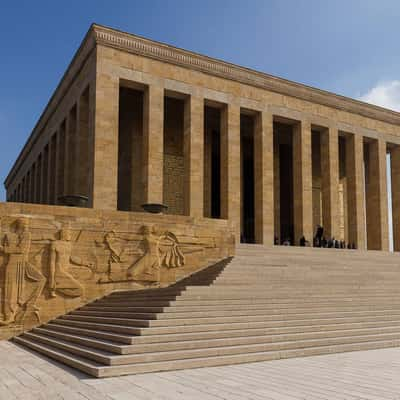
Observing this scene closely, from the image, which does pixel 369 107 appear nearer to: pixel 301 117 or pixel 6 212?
pixel 301 117

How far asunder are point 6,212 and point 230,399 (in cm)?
840

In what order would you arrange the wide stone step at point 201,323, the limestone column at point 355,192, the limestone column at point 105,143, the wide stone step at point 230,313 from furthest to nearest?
1. the limestone column at point 355,192
2. the limestone column at point 105,143
3. the wide stone step at point 230,313
4. the wide stone step at point 201,323

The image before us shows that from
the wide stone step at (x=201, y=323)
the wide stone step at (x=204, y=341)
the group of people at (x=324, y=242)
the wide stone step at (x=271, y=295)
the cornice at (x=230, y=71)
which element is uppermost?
the cornice at (x=230, y=71)

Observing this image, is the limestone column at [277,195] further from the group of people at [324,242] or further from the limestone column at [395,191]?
the limestone column at [395,191]

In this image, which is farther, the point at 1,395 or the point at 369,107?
the point at 369,107

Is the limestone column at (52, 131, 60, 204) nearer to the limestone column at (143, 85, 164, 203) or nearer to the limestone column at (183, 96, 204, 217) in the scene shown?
the limestone column at (143, 85, 164, 203)

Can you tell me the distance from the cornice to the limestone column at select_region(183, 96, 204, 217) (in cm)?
161

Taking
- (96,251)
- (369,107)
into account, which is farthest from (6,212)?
(369,107)

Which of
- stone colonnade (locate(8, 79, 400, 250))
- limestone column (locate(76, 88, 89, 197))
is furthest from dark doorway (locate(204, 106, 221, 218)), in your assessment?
limestone column (locate(76, 88, 89, 197))

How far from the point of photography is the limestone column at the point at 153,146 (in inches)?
742

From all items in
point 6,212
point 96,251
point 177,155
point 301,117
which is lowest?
point 96,251

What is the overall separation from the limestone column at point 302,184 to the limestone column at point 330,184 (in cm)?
131

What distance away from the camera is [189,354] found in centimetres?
789

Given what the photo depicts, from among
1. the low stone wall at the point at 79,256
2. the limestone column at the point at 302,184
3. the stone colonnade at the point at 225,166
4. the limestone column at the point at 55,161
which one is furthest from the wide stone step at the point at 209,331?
the limestone column at the point at 55,161
